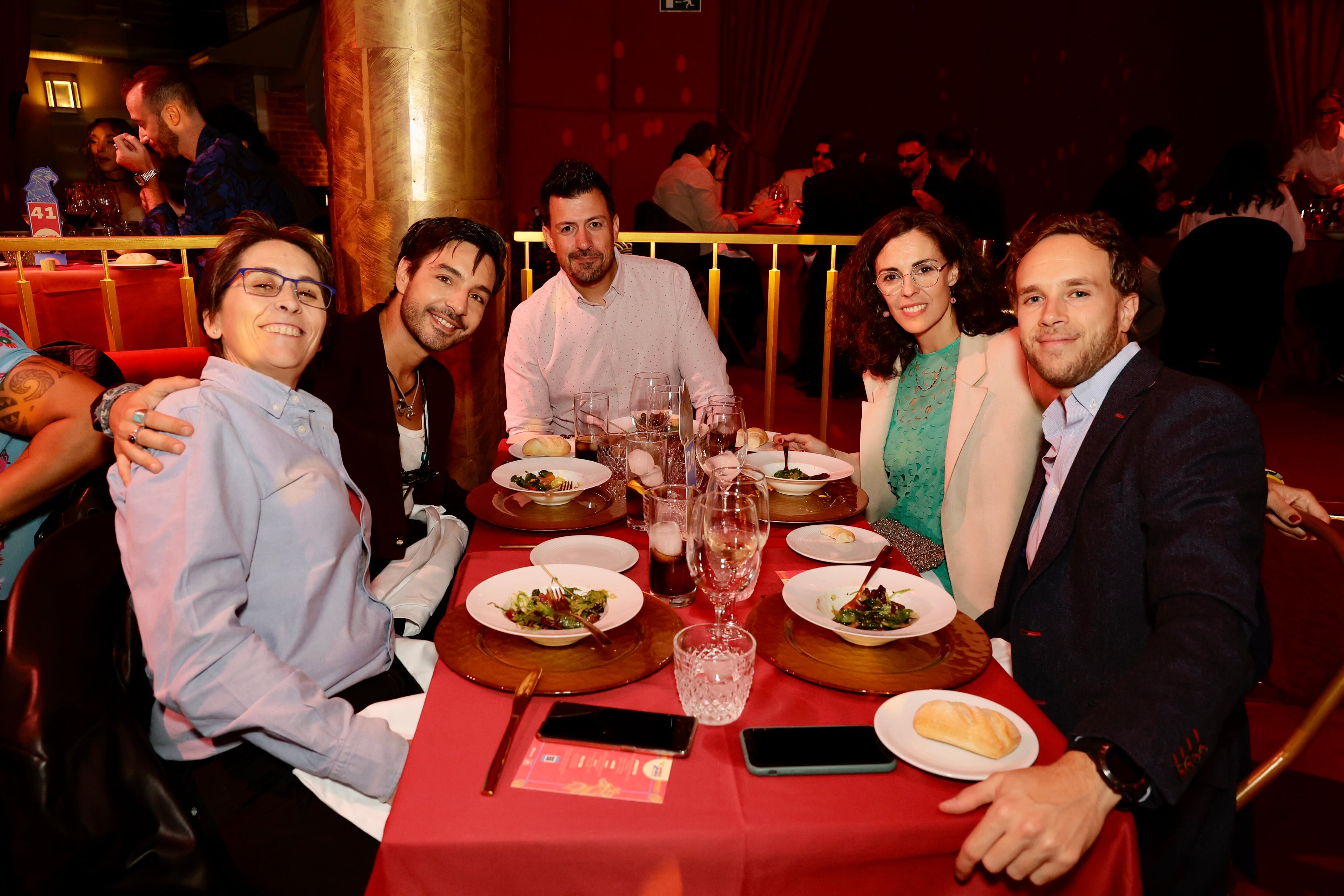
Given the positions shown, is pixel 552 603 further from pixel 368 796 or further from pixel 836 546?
pixel 836 546

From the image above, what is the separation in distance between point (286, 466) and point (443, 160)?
2.55 metres

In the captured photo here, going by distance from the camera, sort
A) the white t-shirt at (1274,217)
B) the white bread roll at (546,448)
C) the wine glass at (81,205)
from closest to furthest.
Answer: the white bread roll at (546,448)
the wine glass at (81,205)
the white t-shirt at (1274,217)

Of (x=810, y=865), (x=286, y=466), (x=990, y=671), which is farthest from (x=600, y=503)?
(x=810, y=865)

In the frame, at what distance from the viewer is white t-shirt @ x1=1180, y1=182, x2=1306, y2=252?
5.34 m

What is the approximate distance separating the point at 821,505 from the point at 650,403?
538 mm

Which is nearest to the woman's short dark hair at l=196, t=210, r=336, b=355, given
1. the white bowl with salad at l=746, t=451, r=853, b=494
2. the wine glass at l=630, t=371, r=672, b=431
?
the wine glass at l=630, t=371, r=672, b=431

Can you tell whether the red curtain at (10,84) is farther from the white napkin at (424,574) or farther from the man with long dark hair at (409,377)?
the white napkin at (424,574)

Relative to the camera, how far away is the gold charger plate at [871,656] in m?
1.18

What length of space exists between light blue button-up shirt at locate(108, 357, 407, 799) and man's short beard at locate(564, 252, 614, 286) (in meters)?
1.58

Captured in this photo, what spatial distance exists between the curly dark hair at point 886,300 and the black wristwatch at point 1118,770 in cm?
152

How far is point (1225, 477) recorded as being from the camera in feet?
4.16

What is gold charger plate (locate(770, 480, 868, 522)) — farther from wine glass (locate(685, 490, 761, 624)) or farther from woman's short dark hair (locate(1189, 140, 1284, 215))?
woman's short dark hair (locate(1189, 140, 1284, 215))

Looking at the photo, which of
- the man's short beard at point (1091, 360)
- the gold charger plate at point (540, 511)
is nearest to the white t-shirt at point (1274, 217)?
the man's short beard at point (1091, 360)

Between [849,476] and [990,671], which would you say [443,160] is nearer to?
[849,476]
